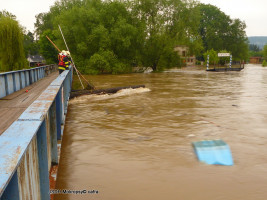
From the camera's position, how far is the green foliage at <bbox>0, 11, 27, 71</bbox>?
2430 cm

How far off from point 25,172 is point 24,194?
148mm

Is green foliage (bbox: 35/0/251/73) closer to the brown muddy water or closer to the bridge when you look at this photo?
the brown muddy water

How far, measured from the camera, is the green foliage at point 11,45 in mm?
24297

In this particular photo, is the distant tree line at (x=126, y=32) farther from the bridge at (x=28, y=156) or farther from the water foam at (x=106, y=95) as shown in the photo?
the bridge at (x=28, y=156)

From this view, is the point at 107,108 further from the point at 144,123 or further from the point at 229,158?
the point at 229,158

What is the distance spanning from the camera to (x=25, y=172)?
1.94 meters

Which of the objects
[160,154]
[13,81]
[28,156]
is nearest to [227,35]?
[13,81]

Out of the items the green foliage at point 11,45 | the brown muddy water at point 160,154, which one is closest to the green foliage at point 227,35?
the green foliage at point 11,45

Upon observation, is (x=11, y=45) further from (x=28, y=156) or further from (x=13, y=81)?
(x=28, y=156)

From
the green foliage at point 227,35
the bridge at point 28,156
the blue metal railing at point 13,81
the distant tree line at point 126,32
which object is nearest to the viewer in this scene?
the bridge at point 28,156

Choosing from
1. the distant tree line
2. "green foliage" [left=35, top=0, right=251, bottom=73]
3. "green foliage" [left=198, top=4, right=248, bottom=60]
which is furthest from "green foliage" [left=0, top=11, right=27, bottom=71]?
"green foliage" [left=198, top=4, right=248, bottom=60]

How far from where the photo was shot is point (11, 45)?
24812mm

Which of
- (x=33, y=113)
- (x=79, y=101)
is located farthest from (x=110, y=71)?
(x=33, y=113)

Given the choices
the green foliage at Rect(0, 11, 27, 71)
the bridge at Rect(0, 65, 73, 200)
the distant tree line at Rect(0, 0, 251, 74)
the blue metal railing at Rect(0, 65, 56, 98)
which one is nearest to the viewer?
the bridge at Rect(0, 65, 73, 200)
